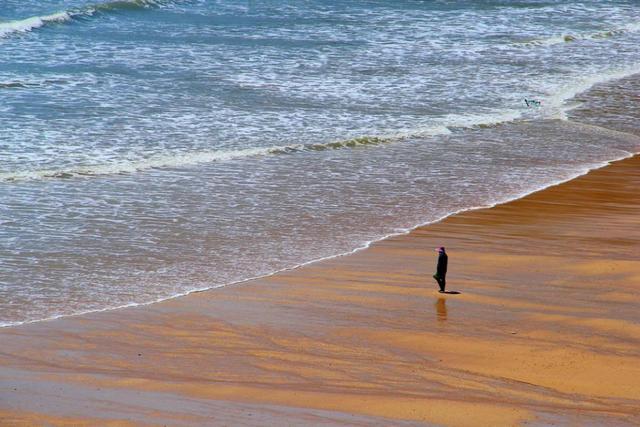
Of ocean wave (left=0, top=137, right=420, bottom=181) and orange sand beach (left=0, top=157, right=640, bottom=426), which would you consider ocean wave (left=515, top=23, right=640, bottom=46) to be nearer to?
ocean wave (left=0, top=137, right=420, bottom=181)

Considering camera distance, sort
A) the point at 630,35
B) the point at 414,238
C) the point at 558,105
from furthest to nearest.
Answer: the point at 630,35, the point at 558,105, the point at 414,238

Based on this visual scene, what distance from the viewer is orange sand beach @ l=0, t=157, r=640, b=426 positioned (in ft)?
26.7

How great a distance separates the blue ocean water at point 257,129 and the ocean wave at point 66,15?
86 millimetres

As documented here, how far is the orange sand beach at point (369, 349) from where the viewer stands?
A: 8.14 metres

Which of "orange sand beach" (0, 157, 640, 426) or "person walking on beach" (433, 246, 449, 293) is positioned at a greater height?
"person walking on beach" (433, 246, 449, 293)

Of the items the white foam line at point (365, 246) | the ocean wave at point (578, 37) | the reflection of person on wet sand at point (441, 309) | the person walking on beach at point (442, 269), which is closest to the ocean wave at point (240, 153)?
the white foam line at point (365, 246)

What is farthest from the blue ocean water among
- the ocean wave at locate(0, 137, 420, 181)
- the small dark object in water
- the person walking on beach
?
the person walking on beach

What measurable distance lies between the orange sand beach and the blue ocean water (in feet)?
2.39

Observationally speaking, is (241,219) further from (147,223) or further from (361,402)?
(361,402)

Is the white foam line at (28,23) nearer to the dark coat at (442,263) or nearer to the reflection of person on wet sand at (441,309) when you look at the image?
the dark coat at (442,263)

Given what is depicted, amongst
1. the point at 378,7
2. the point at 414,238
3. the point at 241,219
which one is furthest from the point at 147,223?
the point at 378,7

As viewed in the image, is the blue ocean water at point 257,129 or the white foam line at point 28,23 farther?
the white foam line at point 28,23

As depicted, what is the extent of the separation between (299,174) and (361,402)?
26.8ft

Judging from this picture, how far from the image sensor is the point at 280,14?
1318 inches
